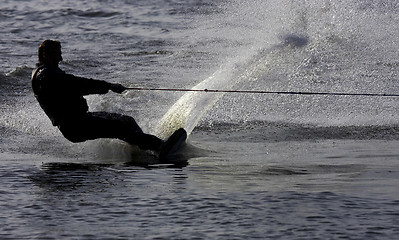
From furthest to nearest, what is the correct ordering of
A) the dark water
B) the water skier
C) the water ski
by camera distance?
the water ski, the water skier, the dark water

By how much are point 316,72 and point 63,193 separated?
9.98m

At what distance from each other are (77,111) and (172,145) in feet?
3.94

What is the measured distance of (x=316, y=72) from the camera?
55.5 feet

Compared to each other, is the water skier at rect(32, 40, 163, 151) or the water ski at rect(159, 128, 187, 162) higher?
the water skier at rect(32, 40, 163, 151)

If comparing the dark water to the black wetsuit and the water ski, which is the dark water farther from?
the black wetsuit

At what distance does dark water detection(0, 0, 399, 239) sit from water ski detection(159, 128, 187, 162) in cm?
14

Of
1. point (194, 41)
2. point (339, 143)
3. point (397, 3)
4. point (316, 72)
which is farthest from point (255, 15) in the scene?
point (339, 143)

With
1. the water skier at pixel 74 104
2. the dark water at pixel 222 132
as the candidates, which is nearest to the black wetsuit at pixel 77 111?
the water skier at pixel 74 104

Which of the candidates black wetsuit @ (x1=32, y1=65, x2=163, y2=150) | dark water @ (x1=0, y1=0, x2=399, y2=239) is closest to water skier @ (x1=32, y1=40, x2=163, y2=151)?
black wetsuit @ (x1=32, y1=65, x2=163, y2=150)

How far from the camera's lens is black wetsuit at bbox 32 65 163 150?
9.62 metres

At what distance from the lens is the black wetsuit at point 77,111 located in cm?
962

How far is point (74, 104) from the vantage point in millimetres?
9828

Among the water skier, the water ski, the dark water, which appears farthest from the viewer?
the water ski

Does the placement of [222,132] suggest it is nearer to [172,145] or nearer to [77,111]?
[172,145]
